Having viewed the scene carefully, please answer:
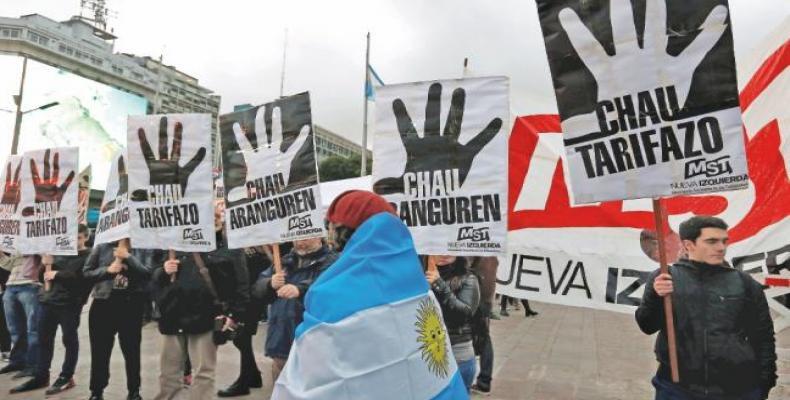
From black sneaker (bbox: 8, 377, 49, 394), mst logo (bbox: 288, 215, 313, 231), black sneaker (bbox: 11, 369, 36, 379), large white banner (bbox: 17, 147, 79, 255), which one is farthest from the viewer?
black sneaker (bbox: 11, 369, 36, 379)

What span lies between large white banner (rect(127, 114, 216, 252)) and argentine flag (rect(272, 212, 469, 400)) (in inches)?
126

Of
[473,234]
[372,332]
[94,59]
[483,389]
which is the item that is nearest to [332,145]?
[94,59]

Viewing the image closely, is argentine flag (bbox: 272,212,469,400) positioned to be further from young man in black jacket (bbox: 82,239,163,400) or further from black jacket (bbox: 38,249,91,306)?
black jacket (bbox: 38,249,91,306)

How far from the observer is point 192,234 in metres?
4.81

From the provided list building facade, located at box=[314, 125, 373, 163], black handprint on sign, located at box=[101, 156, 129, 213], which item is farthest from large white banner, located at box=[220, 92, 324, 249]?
building facade, located at box=[314, 125, 373, 163]

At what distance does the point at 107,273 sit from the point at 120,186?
893 mm

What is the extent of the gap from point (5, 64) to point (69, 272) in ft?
140

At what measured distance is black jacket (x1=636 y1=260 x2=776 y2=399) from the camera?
9.60 feet

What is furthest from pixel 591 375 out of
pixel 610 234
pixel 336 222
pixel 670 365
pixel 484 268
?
pixel 336 222

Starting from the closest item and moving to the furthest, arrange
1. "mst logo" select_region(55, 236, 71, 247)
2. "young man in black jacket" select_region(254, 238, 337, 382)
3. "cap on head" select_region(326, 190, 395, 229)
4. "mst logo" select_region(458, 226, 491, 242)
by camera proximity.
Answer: "cap on head" select_region(326, 190, 395, 229)
"mst logo" select_region(458, 226, 491, 242)
"young man in black jacket" select_region(254, 238, 337, 382)
"mst logo" select_region(55, 236, 71, 247)

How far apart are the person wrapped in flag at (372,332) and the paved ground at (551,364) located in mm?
4126

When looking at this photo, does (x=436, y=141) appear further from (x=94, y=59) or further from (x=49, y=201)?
(x=94, y=59)

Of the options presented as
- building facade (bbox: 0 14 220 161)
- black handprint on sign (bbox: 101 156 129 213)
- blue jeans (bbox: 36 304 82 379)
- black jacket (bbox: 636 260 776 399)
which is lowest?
blue jeans (bbox: 36 304 82 379)

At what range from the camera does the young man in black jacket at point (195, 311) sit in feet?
15.0
